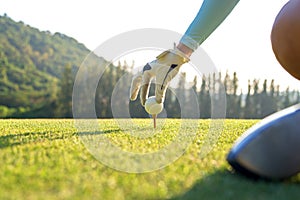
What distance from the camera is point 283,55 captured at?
10.6ft

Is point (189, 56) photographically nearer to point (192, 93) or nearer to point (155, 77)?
point (155, 77)

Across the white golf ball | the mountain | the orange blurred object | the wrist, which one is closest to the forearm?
the wrist

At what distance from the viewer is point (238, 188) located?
1.78 m

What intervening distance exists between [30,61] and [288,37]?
59619 millimetres

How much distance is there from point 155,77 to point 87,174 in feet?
4.95

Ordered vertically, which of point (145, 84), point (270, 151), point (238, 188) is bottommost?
point (238, 188)

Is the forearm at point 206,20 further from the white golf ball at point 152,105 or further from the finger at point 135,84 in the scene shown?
the white golf ball at point 152,105

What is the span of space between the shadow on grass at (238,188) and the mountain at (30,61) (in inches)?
1480

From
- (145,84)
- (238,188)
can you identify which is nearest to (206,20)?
(145,84)

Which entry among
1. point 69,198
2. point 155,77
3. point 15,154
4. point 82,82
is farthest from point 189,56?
point 69,198

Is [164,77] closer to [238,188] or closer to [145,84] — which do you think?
[145,84]

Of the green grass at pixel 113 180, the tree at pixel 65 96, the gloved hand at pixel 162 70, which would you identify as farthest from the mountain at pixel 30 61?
the green grass at pixel 113 180

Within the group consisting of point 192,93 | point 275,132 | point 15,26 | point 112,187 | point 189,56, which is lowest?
point 112,187

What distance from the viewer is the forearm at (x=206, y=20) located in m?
2.91
